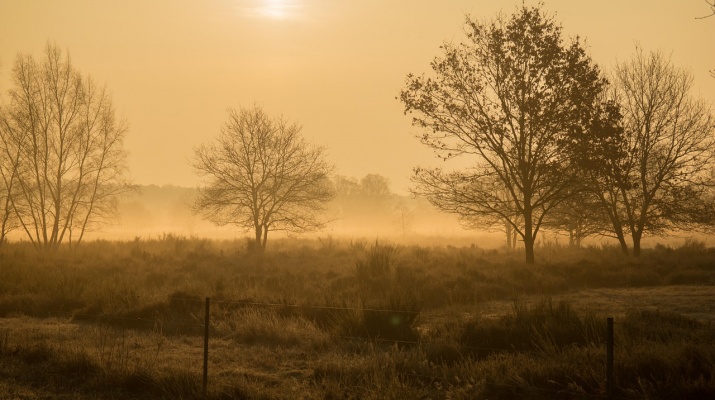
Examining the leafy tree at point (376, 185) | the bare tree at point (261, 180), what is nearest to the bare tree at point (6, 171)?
the bare tree at point (261, 180)

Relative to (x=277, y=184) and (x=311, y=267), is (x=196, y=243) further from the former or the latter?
(x=311, y=267)

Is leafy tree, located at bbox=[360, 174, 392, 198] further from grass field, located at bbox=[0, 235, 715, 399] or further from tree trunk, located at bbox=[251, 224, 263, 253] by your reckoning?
grass field, located at bbox=[0, 235, 715, 399]

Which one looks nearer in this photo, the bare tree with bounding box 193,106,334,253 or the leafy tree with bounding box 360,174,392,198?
the bare tree with bounding box 193,106,334,253

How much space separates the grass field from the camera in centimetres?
784

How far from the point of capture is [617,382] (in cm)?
747

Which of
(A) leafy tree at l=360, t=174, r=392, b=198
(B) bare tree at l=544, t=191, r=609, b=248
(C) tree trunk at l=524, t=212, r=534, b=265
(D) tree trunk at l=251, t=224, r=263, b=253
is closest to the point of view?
(C) tree trunk at l=524, t=212, r=534, b=265

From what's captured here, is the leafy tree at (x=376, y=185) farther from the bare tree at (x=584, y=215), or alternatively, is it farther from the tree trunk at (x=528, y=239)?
the tree trunk at (x=528, y=239)

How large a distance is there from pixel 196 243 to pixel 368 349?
99.1ft

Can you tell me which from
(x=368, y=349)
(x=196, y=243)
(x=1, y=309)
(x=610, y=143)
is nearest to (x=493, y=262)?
(x=610, y=143)

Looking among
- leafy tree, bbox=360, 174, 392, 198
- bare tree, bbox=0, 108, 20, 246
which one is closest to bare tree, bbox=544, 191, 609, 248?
bare tree, bbox=0, 108, 20, 246

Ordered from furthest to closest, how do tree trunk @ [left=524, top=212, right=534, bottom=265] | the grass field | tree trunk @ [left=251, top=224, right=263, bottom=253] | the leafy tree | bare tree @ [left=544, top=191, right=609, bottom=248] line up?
the leafy tree
tree trunk @ [left=251, top=224, right=263, bottom=253]
bare tree @ [left=544, top=191, right=609, bottom=248]
tree trunk @ [left=524, top=212, right=534, bottom=265]
the grass field

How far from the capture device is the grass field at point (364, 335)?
784cm

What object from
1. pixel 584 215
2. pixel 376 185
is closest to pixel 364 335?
pixel 584 215

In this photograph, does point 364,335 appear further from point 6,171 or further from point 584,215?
point 6,171
